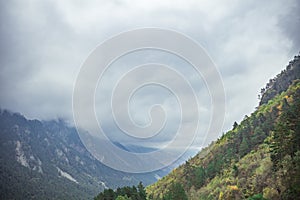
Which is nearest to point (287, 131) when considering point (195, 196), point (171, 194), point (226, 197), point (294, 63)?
point (226, 197)

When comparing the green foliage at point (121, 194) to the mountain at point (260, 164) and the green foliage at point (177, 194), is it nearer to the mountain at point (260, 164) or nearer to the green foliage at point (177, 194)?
the mountain at point (260, 164)

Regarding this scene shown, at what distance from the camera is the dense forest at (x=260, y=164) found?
43.1 metres

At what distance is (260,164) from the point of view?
6212cm

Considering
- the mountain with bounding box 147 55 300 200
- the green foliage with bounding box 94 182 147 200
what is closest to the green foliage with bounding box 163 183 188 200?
the mountain with bounding box 147 55 300 200

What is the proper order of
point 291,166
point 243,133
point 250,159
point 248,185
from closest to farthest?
point 291,166 < point 248,185 < point 250,159 < point 243,133

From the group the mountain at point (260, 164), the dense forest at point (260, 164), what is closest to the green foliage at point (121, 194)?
the dense forest at point (260, 164)

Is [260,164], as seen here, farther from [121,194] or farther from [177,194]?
[121,194]

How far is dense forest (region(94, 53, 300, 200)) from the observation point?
141ft

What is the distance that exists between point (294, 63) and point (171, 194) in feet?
313

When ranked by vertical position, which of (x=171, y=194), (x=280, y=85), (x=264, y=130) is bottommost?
(x=171, y=194)

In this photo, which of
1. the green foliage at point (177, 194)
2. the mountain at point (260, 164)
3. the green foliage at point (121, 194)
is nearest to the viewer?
the mountain at point (260, 164)

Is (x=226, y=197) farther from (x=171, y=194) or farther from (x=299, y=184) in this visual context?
(x=299, y=184)

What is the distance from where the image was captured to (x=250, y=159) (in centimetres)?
7275

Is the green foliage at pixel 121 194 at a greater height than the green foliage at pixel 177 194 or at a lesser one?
greater
